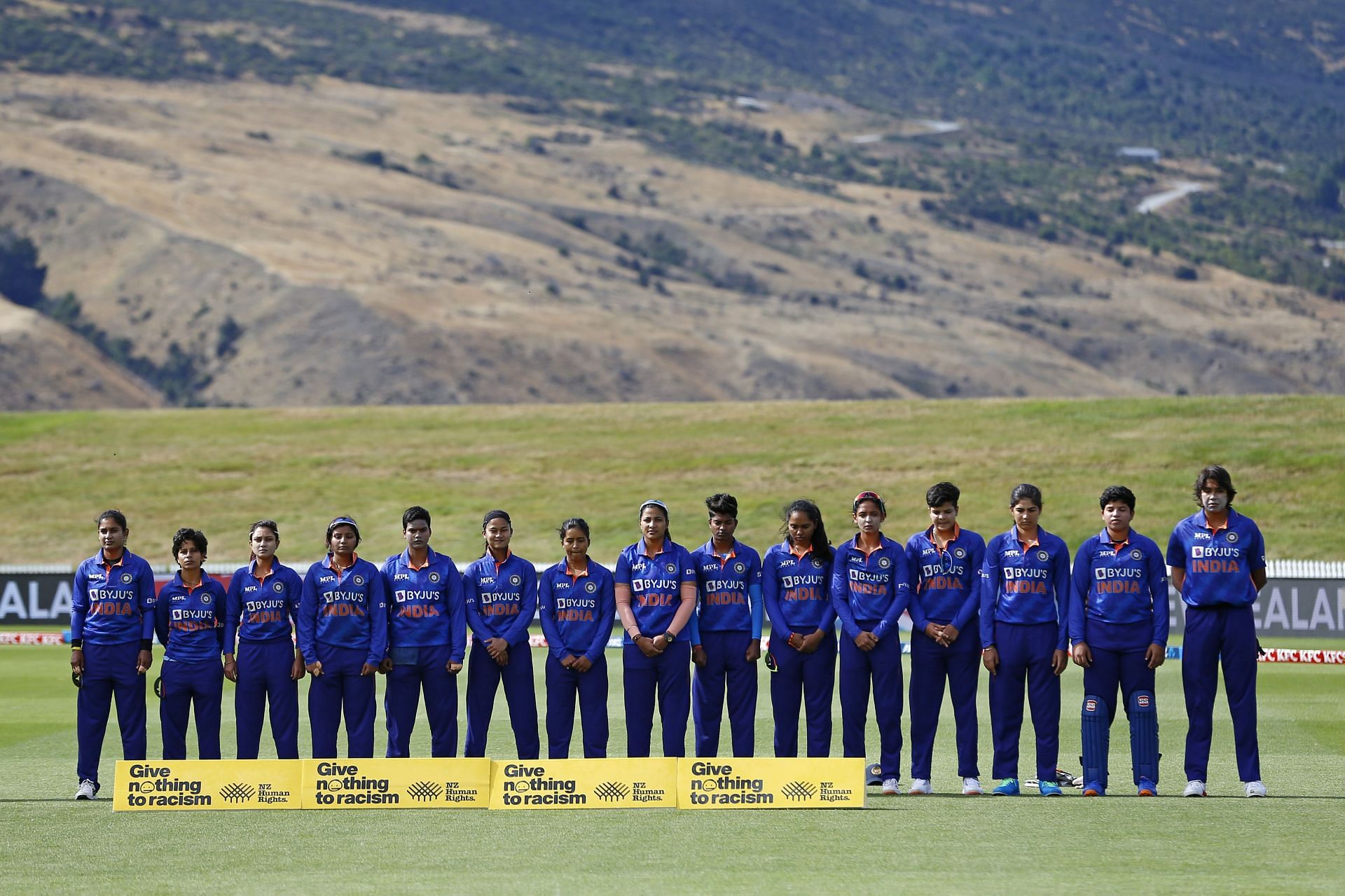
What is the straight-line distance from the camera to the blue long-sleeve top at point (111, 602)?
10.5 metres

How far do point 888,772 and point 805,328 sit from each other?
8031cm

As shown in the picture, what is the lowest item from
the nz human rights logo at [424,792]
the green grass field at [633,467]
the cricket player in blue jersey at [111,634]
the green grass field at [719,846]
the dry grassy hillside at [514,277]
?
the green grass field at [719,846]

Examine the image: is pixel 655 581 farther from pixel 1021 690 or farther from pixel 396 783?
pixel 1021 690

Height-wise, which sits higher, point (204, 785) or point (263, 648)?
point (263, 648)

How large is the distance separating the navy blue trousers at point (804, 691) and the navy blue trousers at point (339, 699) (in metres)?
2.49

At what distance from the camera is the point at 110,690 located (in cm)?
1059

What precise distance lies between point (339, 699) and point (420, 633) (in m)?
0.64

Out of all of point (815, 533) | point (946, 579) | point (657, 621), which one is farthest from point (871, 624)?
point (657, 621)

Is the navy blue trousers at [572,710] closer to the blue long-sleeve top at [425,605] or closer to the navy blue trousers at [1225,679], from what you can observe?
the blue long-sleeve top at [425,605]

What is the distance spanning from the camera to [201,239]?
84.2 meters

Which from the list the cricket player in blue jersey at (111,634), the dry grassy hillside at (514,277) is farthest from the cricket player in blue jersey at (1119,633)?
Answer: the dry grassy hillside at (514,277)

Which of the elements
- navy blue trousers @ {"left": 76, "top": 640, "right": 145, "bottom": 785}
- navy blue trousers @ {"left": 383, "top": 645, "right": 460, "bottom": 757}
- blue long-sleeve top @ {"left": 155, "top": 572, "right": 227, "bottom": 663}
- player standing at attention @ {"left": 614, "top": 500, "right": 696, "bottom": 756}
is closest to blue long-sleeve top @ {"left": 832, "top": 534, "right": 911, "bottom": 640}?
player standing at attention @ {"left": 614, "top": 500, "right": 696, "bottom": 756}

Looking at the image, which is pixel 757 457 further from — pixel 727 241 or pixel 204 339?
pixel 727 241

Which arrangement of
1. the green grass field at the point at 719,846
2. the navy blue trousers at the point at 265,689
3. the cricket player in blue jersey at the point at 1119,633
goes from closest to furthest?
the green grass field at the point at 719,846 < the cricket player in blue jersey at the point at 1119,633 < the navy blue trousers at the point at 265,689
